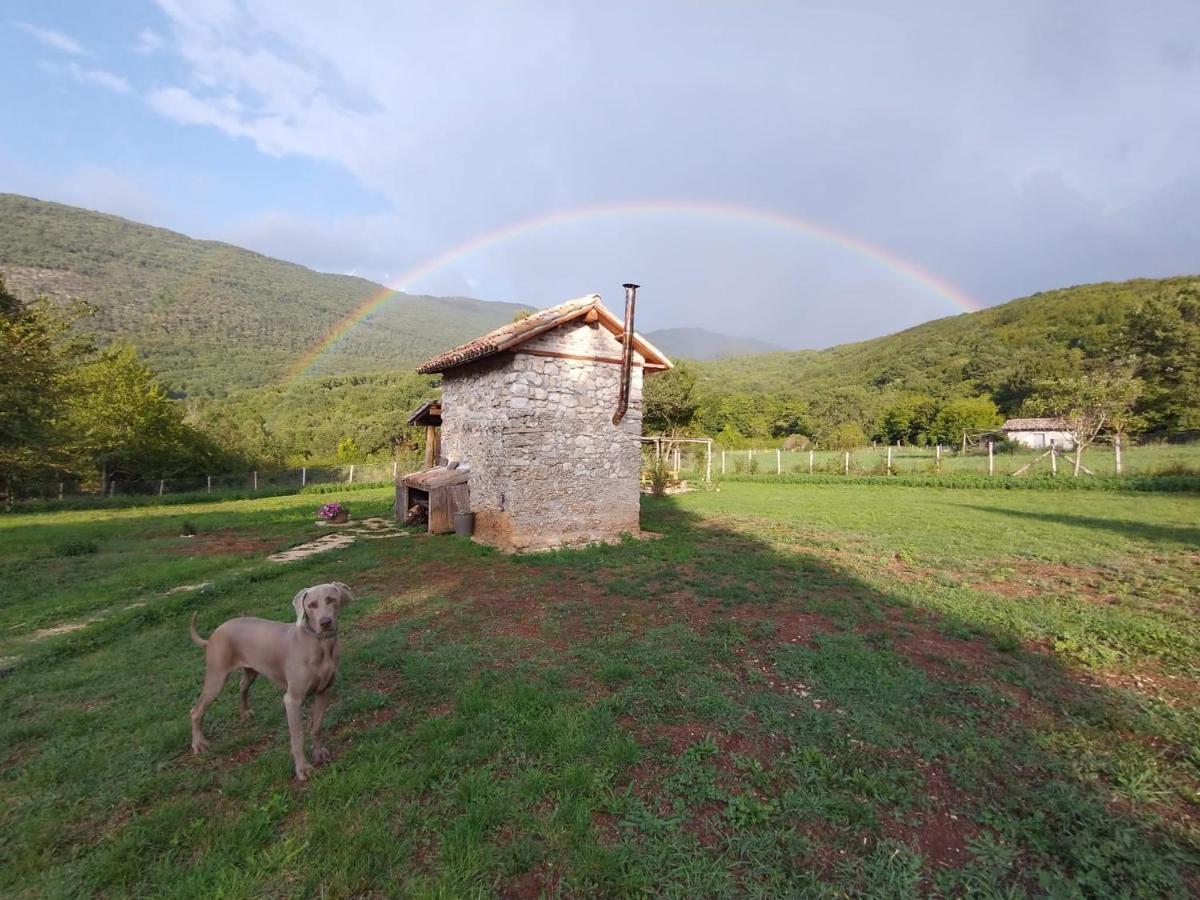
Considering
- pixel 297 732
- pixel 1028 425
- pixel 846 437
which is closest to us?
pixel 297 732

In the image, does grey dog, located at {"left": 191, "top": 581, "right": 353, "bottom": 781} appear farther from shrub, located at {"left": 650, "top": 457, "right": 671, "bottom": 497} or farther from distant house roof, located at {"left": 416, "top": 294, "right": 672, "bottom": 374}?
shrub, located at {"left": 650, "top": 457, "right": 671, "bottom": 497}

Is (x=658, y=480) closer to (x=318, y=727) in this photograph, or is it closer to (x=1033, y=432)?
(x=318, y=727)

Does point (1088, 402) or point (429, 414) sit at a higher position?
point (1088, 402)

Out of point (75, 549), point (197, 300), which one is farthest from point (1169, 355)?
point (197, 300)

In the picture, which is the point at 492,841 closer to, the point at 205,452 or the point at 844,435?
the point at 205,452

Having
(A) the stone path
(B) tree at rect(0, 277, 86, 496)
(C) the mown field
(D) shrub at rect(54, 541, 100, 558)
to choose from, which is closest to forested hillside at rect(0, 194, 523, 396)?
(B) tree at rect(0, 277, 86, 496)

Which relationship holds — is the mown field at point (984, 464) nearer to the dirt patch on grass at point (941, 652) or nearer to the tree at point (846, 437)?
the tree at point (846, 437)

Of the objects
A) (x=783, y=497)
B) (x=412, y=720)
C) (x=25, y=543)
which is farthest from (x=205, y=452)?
(x=412, y=720)

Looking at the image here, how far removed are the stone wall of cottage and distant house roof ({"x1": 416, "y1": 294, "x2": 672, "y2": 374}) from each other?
259 mm

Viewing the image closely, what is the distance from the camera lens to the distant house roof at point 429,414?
517 inches

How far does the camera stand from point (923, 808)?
9.25 feet

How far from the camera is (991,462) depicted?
853 inches

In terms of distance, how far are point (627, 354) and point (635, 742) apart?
24.5 feet

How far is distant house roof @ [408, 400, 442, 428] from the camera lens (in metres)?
13.1
